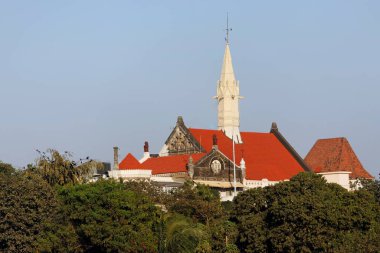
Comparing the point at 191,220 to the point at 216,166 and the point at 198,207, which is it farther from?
the point at 216,166

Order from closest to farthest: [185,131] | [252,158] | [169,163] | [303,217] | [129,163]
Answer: [303,217]
[129,163]
[169,163]
[185,131]
[252,158]

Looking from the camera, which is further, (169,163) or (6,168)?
(169,163)

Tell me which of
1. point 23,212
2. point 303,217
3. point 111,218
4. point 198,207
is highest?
point 198,207

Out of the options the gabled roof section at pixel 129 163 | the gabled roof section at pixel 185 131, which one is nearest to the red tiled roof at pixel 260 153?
the gabled roof section at pixel 185 131

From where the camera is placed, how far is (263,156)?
13088 centimetres

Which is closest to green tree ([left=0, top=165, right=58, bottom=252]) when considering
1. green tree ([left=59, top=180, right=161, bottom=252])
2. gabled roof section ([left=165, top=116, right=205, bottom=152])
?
green tree ([left=59, top=180, right=161, bottom=252])

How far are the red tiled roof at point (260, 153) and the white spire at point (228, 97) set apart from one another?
1819mm

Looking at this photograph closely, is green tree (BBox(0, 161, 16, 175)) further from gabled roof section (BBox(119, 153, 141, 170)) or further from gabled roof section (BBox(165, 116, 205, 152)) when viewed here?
gabled roof section (BBox(165, 116, 205, 152))

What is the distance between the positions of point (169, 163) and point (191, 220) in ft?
133

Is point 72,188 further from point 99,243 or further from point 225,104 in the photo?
point 225,104

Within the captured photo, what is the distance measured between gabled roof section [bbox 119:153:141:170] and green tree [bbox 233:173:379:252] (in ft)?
111

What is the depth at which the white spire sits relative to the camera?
134m

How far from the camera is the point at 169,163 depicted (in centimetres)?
12356

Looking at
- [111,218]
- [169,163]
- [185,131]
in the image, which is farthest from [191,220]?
[185,131]
